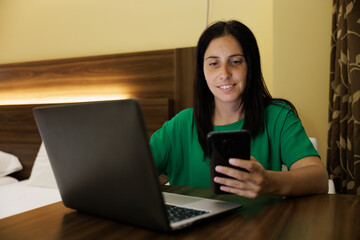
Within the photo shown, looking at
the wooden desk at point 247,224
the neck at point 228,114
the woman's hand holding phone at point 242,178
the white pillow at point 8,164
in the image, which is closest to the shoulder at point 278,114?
the neck at point 228,114

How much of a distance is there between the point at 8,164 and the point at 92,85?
1007 millimetres

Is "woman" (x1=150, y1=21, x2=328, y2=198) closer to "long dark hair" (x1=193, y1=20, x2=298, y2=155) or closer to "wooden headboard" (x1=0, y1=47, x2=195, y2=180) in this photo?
"long dark hair" (x1=193, y1=20, x2=298, y2=155)

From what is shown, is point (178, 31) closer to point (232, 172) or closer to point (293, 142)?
point (293, 142)

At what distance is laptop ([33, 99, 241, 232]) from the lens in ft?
2.03

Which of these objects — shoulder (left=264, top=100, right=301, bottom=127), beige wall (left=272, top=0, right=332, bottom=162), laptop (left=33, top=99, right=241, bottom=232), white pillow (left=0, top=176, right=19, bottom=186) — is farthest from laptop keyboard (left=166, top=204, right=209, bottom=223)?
white pillow (left=0, top=176, right=19, bottom=186)

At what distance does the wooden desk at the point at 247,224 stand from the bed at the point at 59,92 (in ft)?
4.05

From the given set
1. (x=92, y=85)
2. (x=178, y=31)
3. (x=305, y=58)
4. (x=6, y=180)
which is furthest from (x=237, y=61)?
(x=6, y=180)

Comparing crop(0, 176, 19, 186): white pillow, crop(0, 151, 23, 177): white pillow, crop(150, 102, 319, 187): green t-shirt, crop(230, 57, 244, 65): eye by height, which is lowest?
crop(0, 176, 19, 186): white pillow

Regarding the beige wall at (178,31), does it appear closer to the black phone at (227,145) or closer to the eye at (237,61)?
the eye at (237,61)

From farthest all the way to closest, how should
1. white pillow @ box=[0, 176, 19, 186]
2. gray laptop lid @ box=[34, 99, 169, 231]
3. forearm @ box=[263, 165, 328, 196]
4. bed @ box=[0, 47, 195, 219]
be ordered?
1. white pillow @ box=[0, 176, 19, 186]
2. bed @ box=[0, 47, 195, 219]
3. forearm @ box=[263, 165, 328, 196]
4. gray laptop lid @ box=[34, 99, 169, 231]

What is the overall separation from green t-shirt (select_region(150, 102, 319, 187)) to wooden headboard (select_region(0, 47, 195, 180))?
1007 millimetres

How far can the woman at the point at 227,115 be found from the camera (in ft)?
4.47

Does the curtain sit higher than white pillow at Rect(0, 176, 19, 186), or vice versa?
the curtain

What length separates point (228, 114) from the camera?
1472 mm
